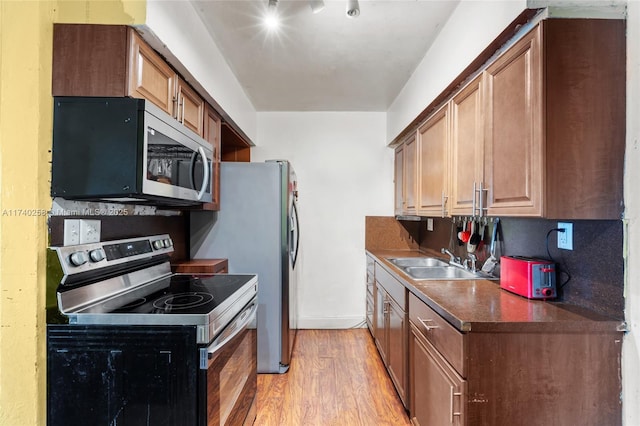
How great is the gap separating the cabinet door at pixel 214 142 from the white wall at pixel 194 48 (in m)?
0.10

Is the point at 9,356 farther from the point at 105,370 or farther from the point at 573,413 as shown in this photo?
the point at 573,413

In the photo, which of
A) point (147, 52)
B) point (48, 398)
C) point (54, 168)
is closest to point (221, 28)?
point (147, 52)

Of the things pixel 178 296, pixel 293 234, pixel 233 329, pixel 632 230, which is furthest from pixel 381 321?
pixel 632 230

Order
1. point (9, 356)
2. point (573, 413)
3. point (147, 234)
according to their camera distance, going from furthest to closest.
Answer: point (147, 234) < point (9, 356) < point (573, 413)

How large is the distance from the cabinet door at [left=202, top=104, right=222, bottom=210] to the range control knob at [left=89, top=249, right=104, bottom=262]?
822 millimetres

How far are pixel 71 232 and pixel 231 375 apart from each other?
3.12 feet

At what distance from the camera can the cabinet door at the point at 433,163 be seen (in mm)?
2148

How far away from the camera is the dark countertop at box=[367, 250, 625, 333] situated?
1.19 meters

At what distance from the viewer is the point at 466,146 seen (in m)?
1.83

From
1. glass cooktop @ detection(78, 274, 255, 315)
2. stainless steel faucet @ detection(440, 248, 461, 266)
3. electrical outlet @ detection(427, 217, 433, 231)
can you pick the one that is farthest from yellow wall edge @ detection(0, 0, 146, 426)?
electrical outlet @ detection(427, 217, 433, 231)

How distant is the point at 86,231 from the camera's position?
4.90 ft

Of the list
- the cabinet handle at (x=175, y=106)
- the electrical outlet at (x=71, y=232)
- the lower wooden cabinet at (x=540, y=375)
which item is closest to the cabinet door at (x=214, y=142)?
the cabinet handle at (x=175, y=106)

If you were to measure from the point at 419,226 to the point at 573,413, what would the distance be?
2507 mm

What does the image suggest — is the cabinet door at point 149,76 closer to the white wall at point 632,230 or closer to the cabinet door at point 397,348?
the cabinet door at point 397,348
